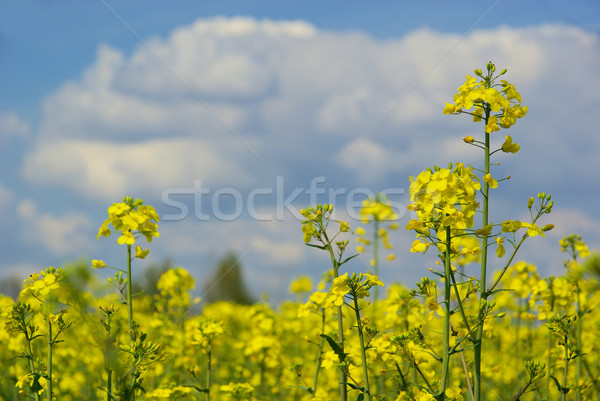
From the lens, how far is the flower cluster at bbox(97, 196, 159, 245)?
148 inches

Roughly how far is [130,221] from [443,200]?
2022 millimetres

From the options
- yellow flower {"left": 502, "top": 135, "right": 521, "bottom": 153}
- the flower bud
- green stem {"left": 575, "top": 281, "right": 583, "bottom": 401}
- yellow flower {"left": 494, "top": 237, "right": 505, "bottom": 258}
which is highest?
yellow flower {"left": 502, "top": 135, "right": 521, "bottom": 153}

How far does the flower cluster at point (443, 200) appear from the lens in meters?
3.00

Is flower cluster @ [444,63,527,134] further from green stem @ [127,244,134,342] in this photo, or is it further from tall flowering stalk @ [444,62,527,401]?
green stem @ [127,244,134,342]

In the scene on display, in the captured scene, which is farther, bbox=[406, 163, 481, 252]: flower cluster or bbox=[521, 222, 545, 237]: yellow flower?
bbox=[521, 222, 545, 237]: yellow flower

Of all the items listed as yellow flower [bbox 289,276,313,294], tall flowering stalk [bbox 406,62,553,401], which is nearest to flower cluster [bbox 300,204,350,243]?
tall flowering stalk [bbox 406,62,553,401]

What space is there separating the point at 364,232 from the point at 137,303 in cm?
432

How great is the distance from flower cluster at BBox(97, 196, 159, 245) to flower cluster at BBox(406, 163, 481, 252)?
1.77 meters

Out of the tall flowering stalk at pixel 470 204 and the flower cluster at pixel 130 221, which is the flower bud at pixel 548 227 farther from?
the flower cluster at pixel 130 221

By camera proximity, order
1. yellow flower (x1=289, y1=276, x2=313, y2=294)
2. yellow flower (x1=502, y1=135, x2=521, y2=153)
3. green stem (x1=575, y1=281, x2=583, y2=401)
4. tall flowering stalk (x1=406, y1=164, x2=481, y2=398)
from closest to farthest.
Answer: tall flowering stalk (x1=406, y1=164, x2=481, y2=398)
yellow flower (x1=502, y1=135, x2=521, y2=153)
green stem (x1=575, y1=281, x2=583, y2=401)
yellow flower (x1=289, y1=276, x2=313, y2=294)

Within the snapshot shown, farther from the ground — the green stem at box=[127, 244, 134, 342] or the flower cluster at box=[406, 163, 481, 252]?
the flower cluster at box=[406, 163, 481, 252]

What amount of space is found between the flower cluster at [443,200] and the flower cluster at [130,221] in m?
1.77

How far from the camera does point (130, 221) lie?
3779 mm

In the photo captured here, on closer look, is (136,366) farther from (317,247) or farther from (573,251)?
(573,251)
